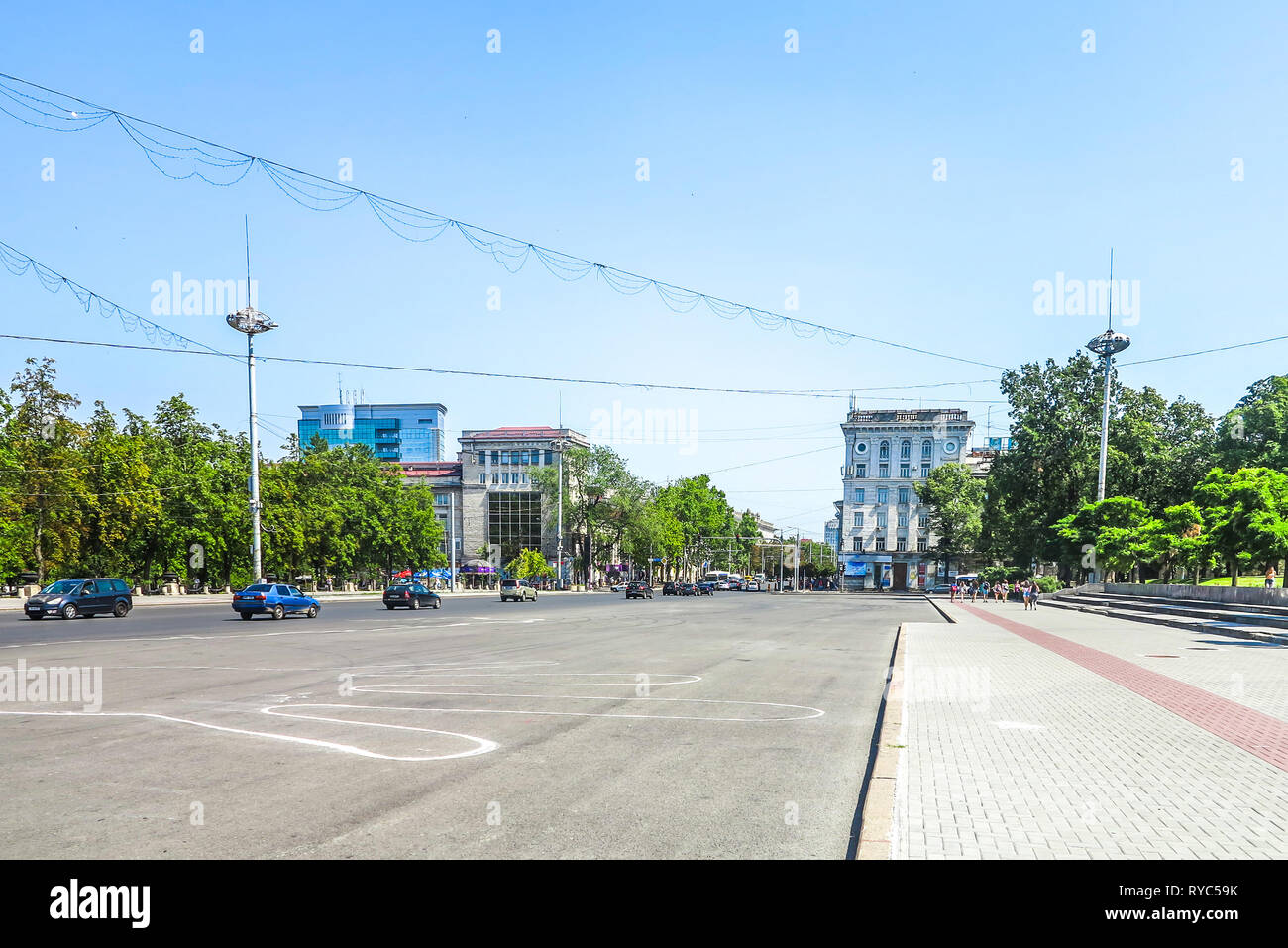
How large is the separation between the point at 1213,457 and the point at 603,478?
66991 millimetres

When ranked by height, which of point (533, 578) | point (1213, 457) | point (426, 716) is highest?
point (1213, 457)

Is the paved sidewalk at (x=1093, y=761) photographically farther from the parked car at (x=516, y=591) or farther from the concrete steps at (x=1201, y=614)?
the parked car at (x=516, y=591)

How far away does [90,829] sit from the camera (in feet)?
19.3

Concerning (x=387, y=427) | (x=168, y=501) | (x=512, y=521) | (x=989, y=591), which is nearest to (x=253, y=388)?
(x=168, y=501)

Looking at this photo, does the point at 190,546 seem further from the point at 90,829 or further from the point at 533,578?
the point at 90,829

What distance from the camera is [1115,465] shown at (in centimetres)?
5966

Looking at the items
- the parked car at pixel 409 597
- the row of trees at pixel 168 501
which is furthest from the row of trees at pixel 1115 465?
the row of trees at pixel 168 501

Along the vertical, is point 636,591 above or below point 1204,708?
below

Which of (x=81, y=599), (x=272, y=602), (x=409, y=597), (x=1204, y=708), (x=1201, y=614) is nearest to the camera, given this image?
(x=1204, y=708)

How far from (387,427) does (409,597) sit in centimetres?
14012

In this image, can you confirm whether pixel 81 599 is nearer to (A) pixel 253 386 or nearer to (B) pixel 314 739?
(A) pixel 253 386

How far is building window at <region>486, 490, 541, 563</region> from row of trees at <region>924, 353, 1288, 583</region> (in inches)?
2425
